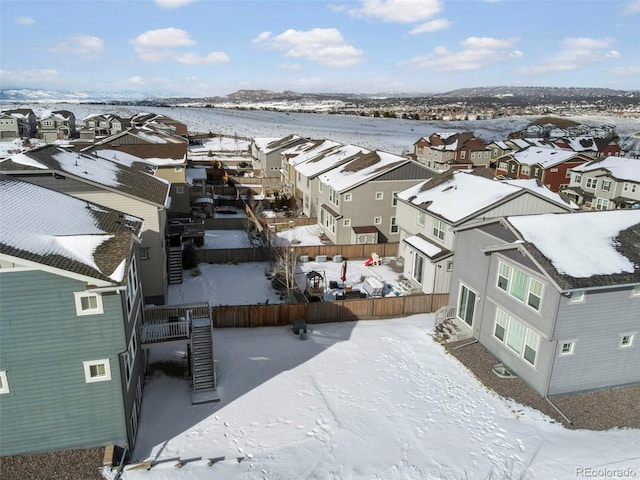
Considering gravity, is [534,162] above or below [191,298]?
above

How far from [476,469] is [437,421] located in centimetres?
242

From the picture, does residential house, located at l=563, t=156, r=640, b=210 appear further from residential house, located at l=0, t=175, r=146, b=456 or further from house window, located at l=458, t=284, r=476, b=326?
residential house, located at l=0, t=175, r=146, b=456

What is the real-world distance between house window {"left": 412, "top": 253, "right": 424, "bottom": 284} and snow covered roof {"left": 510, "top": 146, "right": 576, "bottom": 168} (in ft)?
134

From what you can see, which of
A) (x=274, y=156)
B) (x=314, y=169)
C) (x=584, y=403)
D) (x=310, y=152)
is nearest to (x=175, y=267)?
(x=314, y=169)

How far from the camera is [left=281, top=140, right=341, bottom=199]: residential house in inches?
1968

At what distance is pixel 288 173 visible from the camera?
178ft

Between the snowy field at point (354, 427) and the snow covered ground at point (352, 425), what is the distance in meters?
0.04

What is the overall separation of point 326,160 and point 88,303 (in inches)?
1352

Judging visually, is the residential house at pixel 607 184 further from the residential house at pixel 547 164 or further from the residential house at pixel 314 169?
the residential house at pixel 314 169

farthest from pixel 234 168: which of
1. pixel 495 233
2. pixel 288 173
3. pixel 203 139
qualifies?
pixel 495 233

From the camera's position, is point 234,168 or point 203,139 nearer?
point 234,168

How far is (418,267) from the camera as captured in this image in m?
28.6

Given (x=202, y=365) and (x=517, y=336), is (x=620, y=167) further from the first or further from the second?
(x=202, y=365)

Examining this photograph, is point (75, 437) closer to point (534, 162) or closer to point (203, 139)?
point (534, 162)
